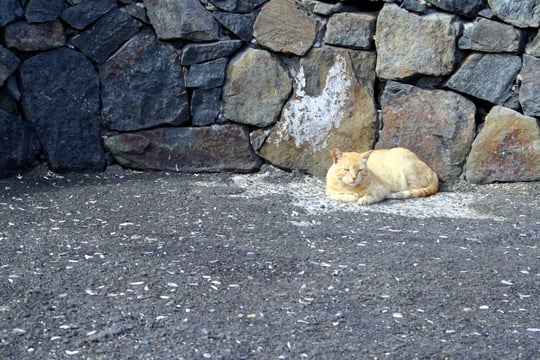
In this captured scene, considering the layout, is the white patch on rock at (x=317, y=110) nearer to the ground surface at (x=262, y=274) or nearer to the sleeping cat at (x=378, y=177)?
the sleeping cat at (x=378, y=177)

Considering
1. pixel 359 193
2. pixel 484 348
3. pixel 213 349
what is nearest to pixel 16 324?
pixel 213 349

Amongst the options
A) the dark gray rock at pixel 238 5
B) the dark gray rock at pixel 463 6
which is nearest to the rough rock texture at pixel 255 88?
the dark gray rock at pixel 238 5

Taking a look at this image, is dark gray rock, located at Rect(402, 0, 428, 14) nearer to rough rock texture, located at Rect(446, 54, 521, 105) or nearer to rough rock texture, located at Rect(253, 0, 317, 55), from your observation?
rough rock texture, located at Rect(446, 54, 521, 105)

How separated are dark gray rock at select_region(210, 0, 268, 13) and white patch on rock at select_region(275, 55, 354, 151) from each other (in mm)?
596

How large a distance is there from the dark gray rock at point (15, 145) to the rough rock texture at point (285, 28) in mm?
1879

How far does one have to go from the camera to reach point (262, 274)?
409 cm

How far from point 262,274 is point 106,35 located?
2.86 m

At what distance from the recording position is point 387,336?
134 inches

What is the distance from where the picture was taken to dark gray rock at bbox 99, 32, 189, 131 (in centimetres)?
623

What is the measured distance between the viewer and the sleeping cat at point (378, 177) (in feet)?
18.6

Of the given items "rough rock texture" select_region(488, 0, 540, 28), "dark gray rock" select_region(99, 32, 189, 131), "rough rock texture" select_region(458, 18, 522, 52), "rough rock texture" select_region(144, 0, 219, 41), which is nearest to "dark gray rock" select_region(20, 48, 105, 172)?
"dark gray rock" select_region(99, 32, 189, 131)

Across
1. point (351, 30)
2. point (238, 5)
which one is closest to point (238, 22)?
point (238, 5)

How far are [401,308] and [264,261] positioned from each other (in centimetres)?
86

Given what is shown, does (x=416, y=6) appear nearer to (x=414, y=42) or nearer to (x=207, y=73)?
(x=414, y=42)
